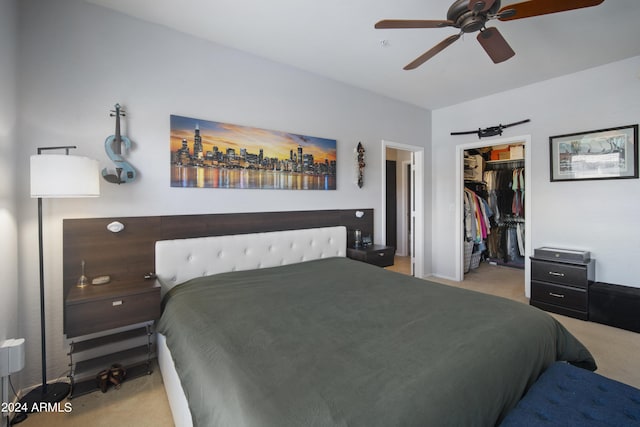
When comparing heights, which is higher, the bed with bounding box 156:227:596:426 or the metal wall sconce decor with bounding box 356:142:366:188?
the metal wall sconce decor with bounding box 356:142:366:188

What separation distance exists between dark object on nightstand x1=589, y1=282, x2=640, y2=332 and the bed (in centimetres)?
185

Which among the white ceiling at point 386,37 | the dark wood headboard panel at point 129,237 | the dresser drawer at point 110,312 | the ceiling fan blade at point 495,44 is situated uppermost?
the white ceiling at point 386,37

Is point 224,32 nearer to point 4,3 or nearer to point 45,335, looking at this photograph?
point 4,3

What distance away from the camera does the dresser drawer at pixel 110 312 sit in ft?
5.73

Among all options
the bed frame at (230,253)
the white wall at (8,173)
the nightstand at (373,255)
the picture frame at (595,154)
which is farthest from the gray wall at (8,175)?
the picture frame at (595,154)

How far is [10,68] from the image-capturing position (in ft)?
6.01

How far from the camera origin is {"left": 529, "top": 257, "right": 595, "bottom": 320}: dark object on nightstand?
10.2ft

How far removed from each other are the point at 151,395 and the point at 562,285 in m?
4.14

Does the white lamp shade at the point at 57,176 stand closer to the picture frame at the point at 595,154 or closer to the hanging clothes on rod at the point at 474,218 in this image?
the picture frame at the point at 595,154

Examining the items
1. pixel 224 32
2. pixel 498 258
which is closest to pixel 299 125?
pixel 224 32

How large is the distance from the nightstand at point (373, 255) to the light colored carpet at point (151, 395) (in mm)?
1944

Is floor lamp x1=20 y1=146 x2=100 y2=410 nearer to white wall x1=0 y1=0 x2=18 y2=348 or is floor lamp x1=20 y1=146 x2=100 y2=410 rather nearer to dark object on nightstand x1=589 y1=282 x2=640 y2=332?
white wall x1=0 y1=0 x2=18 y2=348

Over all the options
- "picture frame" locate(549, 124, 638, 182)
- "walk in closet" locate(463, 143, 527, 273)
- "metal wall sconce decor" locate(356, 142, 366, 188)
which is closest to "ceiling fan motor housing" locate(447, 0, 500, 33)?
"metal wall sconce decor" locate(356, 142, 366, 188)

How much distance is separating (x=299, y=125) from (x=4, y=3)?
7.44ft
